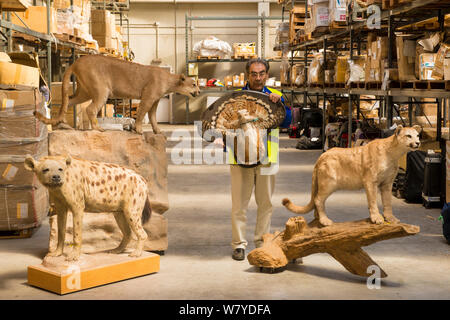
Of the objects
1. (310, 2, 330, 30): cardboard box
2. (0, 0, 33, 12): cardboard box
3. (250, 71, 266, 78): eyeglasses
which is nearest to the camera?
(250, 71, 266, 78): eyeglasses

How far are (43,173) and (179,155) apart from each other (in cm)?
891

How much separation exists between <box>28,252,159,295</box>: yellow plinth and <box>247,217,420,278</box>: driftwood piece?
1.00m

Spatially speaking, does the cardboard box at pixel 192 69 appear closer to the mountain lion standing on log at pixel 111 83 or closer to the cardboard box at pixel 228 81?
the cardboard box at pixel 228 81

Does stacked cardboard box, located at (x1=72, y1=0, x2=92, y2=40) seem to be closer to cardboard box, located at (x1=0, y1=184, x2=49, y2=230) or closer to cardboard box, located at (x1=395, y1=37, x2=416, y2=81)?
cardboard box, located at (x1=0, y1=184, x2=49, y2=230)

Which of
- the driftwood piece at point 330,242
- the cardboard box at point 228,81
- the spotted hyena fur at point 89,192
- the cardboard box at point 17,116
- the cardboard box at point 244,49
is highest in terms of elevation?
the cardboard box at point 244,49

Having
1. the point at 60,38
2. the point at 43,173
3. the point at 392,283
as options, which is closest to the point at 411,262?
the point at 392,283

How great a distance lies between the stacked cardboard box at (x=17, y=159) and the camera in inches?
239

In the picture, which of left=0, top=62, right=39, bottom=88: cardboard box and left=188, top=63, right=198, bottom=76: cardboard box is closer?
left=0, top=62, right=39, bottom=88: cardboard box

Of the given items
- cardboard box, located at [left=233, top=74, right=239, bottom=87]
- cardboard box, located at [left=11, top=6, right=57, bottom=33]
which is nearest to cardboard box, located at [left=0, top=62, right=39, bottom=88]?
cardboard box, located at [left=11, top=6, right=57, bottom=33]

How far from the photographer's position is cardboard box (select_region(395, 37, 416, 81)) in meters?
7.96

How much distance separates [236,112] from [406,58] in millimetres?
4066

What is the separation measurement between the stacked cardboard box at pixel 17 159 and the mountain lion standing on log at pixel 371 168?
3201 millimetres

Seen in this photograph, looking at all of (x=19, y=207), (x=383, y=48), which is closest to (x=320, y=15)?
(x=383, y=48)

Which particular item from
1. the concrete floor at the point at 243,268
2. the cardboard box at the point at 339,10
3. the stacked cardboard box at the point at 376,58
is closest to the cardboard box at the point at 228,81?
the cardboard box at the point at 339,10
